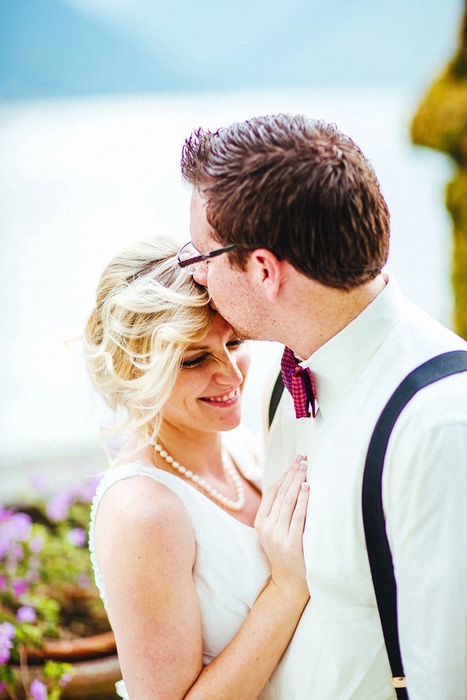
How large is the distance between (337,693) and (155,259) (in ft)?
3.92

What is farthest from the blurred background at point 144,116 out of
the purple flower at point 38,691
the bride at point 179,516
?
the bride at point 179,516

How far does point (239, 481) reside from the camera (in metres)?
2.28

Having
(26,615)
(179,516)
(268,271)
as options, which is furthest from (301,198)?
(26,615)

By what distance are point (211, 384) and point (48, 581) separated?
170 cm

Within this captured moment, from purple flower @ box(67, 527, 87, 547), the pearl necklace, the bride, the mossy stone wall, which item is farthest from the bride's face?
the mossy stone wall

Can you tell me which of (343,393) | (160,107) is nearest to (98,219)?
(160,107)

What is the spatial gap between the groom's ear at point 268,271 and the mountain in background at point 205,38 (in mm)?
11472

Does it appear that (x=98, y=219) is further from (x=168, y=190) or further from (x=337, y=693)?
(x=337, y=693)

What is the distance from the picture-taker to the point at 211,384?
6.65ft

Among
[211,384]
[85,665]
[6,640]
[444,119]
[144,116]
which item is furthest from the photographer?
[144,116]

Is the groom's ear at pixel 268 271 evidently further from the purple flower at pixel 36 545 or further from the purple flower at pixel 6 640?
the purple flower at pixel 36 545

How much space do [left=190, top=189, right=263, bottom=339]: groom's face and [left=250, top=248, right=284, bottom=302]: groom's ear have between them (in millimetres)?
30

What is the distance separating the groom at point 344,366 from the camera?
4.49 ft

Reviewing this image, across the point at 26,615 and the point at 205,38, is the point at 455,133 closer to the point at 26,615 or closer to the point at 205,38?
the point at 26,615
